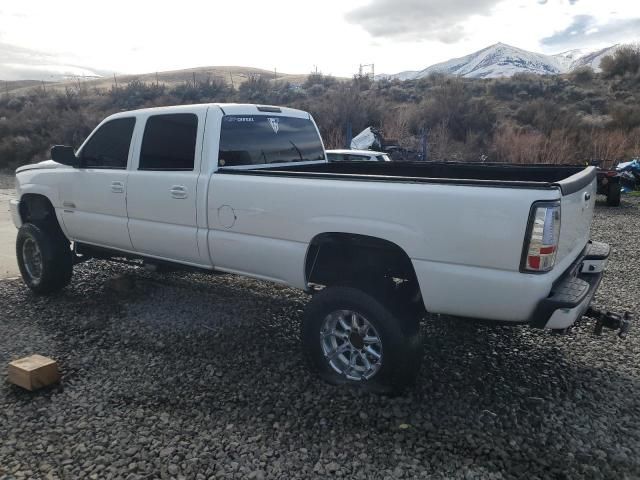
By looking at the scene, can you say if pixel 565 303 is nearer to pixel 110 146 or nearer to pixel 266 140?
pixel 266 140

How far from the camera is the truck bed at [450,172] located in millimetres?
3347

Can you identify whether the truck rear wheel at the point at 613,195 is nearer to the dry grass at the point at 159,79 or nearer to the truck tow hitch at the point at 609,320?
the truck tow hitch at the point at 609,320

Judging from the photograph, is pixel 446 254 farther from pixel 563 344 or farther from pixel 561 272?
pixel 563 344

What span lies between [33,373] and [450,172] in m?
3.92

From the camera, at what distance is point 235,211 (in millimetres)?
3965

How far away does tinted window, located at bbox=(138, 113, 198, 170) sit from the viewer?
175 inches

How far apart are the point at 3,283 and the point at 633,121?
955 inches

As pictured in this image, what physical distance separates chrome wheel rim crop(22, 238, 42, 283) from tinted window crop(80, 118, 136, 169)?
4.14ft

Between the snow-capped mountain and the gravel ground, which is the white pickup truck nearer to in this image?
the gravel ground

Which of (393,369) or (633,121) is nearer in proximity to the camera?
(393,369)

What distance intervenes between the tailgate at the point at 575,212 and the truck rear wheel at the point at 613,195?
9.64 metres

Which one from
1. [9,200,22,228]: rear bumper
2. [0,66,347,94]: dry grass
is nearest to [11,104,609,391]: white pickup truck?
[9,200,22,228]: rear bumper

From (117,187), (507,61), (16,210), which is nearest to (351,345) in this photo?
(117,187)

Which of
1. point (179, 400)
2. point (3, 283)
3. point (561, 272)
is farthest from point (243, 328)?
point (3, 283)
